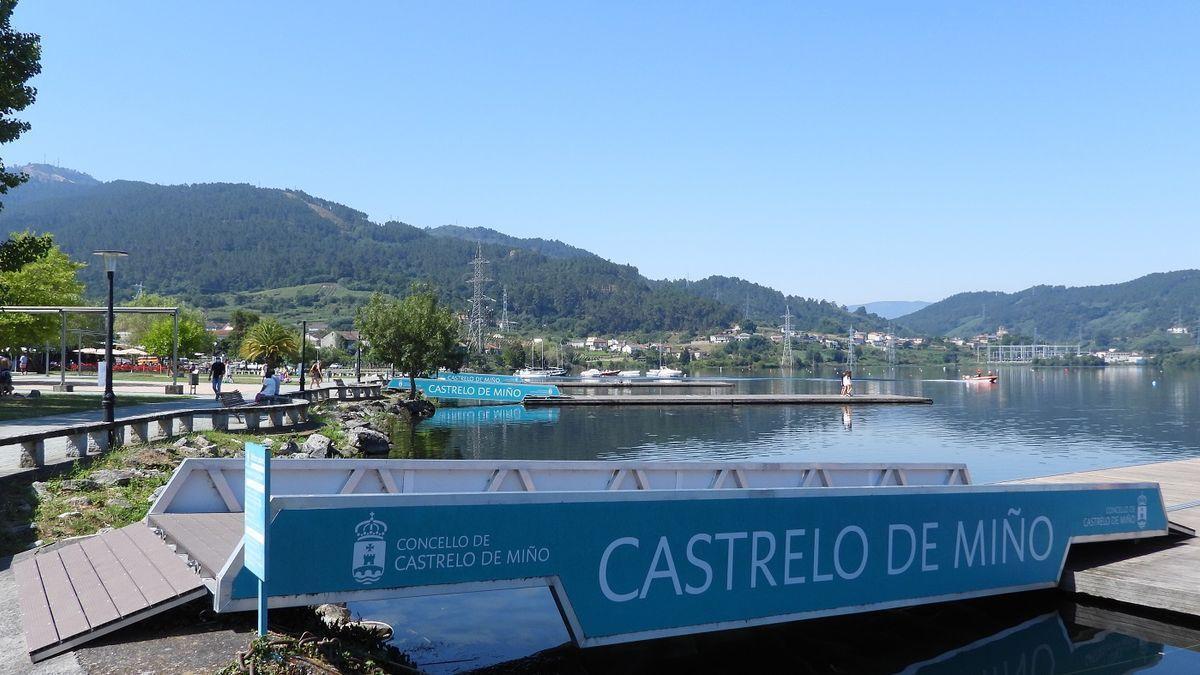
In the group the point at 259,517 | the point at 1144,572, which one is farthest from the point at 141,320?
the point at 1144,572

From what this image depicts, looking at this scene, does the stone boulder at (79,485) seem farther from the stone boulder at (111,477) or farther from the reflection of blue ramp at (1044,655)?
the reflection of blue ramp at (1044,655)

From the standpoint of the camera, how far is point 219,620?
7.04 metres

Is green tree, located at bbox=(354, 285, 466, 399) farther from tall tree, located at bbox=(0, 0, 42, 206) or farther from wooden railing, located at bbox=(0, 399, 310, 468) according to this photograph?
tall tree, located at bbox=(0, 0, 42, 206)

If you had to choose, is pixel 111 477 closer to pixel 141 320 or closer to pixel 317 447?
pixel 317 447

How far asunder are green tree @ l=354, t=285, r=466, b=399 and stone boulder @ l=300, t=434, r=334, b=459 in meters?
35.6

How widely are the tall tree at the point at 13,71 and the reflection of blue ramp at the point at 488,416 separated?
24521mm

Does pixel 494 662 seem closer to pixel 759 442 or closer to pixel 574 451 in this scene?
pixel 574 451

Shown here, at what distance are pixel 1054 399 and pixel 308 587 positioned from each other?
3515 inches

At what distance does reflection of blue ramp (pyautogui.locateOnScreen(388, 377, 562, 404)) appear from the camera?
63.8m

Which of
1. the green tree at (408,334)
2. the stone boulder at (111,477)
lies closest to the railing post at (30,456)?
the stone boulder at (111,477)

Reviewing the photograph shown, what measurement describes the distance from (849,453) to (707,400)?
30.2 m

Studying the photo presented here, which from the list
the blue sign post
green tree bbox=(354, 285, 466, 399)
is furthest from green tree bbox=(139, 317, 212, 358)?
the blue sign post

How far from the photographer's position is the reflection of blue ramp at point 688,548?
20.9 ft

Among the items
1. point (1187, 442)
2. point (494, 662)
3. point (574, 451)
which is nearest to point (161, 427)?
point (494, 662)
